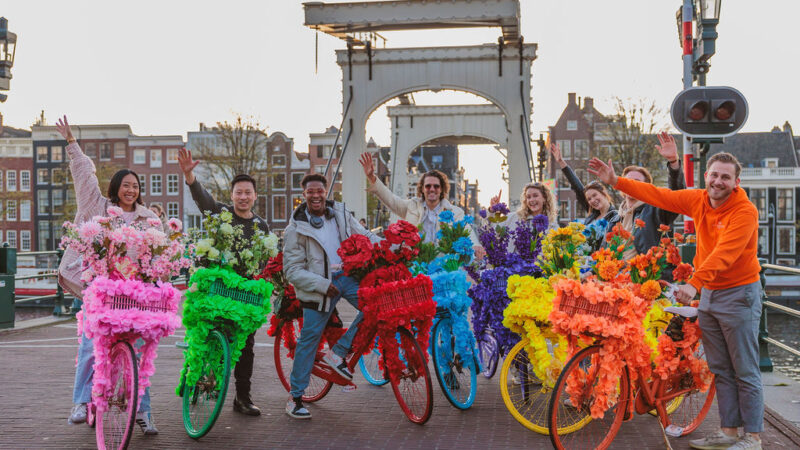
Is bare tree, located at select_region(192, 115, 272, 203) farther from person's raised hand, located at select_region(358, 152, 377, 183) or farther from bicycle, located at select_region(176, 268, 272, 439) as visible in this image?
bicycle, located at select_region(176, 268, 272, 439)

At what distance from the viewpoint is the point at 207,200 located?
5977 mm

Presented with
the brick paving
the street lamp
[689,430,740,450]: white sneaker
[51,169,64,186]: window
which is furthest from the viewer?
[51,169,64,186]: window

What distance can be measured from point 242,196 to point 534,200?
9.21 ft

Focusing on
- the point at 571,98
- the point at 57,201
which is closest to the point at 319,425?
the point at 571,98

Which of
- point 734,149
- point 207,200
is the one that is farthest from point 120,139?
point 207,200

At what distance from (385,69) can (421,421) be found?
14.2 metres

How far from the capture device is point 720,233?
182 inches

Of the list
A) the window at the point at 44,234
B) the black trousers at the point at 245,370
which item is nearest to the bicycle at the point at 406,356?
the black trousers at the point at 245,370

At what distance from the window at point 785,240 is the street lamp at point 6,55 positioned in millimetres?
53148

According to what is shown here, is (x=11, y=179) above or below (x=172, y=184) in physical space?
above

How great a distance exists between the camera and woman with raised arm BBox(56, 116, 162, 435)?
5.51 m

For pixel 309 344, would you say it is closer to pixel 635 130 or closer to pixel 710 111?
pixel 710 111

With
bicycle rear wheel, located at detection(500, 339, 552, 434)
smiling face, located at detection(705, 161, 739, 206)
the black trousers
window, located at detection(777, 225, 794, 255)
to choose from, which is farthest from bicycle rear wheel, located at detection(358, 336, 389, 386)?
window, located at detection(777, 225, 794, 255)

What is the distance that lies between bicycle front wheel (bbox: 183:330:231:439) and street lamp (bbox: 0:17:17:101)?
31.1 ft
